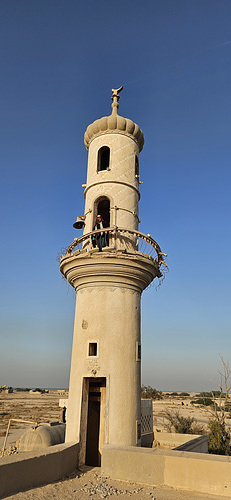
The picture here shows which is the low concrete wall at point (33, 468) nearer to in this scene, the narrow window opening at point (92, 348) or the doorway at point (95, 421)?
the doorway at point (95, 421)

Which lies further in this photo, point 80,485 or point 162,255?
point 162,255

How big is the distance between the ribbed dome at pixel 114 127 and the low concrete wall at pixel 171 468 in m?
11.1

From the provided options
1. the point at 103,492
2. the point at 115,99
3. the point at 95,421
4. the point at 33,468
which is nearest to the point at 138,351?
the point at 95,421

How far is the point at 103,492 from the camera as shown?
7.55m

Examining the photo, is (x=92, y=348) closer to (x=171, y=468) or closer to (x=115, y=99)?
(x=171, y=468)

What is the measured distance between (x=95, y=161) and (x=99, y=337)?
6991 mm

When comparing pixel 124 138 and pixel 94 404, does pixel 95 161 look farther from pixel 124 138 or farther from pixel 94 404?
pixel 94 404

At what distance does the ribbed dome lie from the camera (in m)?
13.9

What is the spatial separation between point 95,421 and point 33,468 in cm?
527

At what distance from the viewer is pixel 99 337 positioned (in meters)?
11.0

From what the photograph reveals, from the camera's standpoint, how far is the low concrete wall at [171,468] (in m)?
7.27

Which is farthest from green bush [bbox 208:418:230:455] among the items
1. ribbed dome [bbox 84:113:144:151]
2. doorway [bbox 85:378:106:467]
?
ribbed dome [bbox 84:113:144:151]

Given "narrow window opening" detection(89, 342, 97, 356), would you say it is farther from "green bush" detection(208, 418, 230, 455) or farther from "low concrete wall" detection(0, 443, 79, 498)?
"green bush" detection(208, 418, 230, 455)

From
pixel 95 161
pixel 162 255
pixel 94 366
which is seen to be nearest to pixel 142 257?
pixel 162 255
